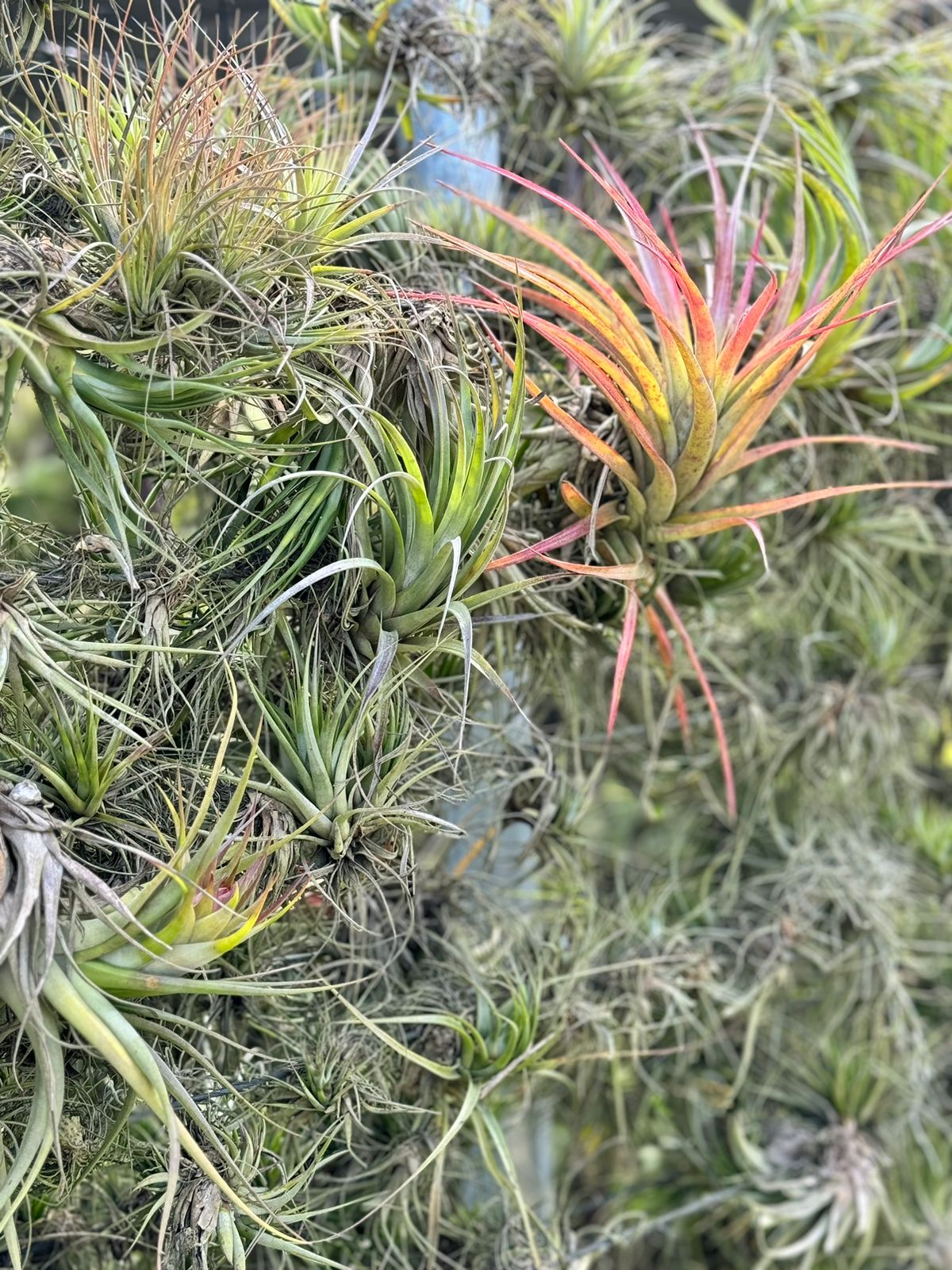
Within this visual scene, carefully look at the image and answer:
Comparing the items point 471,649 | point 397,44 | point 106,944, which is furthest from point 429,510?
point 397,44

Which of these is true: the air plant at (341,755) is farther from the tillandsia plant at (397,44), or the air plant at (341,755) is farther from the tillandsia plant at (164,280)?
the tillandsia plant at (397,44)

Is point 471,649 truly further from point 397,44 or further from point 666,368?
point 397,44

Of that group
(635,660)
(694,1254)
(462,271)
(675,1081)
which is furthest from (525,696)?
(694,1254)

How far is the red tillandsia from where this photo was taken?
527 mm

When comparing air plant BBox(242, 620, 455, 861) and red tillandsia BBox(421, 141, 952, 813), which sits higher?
red tillandsia BBox(421, 141, 952, 813)

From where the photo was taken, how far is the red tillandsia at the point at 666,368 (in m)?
0.53

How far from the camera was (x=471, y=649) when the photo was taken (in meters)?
0.46

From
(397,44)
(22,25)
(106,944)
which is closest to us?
(106,944)

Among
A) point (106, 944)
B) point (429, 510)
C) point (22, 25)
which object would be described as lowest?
point (106, 944)

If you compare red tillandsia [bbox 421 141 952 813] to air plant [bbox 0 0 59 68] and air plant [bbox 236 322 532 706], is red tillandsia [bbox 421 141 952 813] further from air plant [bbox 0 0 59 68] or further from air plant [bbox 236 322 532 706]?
air plant [bbox 0 0 59 68]

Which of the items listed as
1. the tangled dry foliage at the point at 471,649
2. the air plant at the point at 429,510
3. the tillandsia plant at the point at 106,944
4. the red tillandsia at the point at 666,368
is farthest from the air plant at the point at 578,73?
the tillandsia plant at the point at 106,944

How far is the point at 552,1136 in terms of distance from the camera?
36.4 inches

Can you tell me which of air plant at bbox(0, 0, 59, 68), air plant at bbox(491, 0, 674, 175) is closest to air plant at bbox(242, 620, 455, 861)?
air plant at bbox(0, 0, 59, 68)

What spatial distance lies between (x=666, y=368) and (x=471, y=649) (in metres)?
0.19
